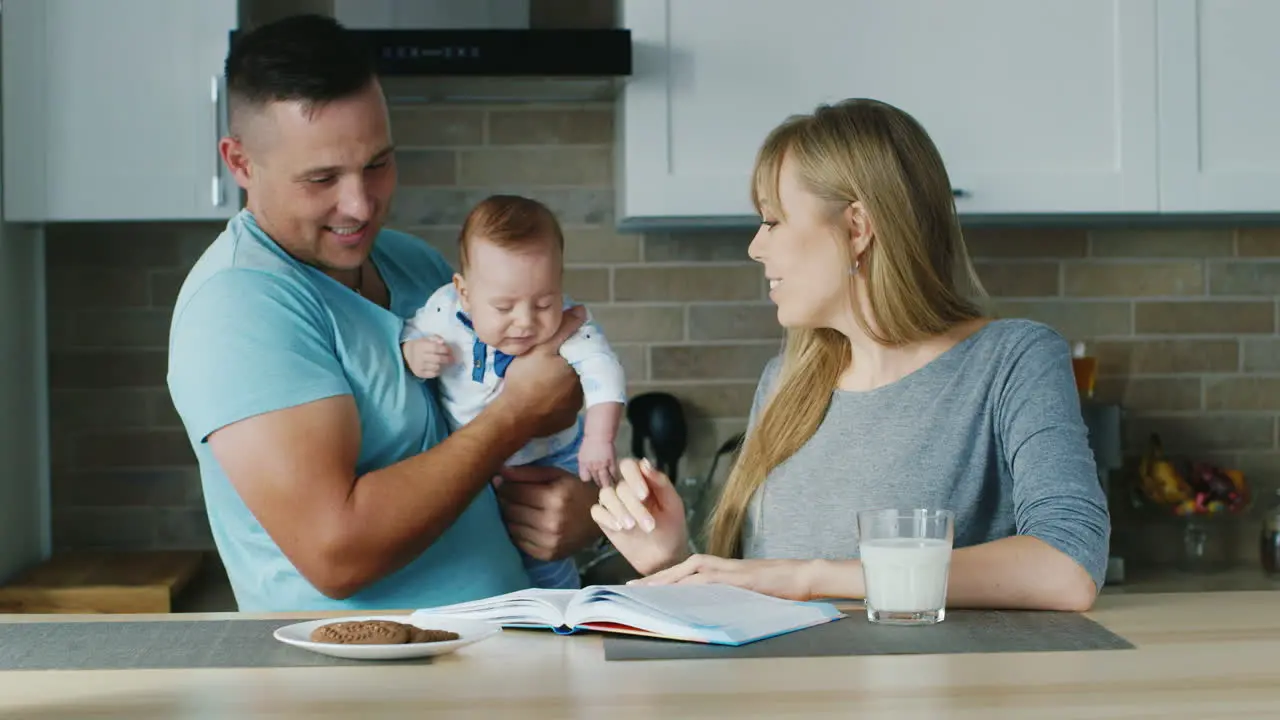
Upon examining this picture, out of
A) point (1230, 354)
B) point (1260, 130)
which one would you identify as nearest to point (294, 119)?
point (1260, 130)

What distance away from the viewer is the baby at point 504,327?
6.39ft

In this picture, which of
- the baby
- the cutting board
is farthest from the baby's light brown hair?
the cutting board

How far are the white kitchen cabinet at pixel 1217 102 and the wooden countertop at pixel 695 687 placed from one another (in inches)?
65.0

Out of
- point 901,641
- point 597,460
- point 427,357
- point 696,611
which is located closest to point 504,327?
point 427,357

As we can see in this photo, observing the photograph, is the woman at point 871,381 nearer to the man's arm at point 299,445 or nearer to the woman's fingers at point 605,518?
the woman's fingers at point 605,518

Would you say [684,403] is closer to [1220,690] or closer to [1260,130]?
[1260,130]

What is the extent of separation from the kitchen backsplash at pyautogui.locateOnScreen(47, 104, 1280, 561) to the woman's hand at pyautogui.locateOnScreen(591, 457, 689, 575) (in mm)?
1372

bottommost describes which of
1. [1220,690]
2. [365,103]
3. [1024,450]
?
[1220,690]

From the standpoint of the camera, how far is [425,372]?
1.90m

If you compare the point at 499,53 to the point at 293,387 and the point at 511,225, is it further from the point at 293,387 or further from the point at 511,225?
the point at 293,387

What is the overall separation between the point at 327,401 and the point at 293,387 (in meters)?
0.04

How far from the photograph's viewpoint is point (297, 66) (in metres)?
1.81

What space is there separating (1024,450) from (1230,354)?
5.80 feet

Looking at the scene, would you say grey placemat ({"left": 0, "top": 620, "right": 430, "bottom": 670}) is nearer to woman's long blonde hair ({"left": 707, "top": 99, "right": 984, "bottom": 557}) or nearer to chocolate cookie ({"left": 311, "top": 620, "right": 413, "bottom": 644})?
chocolate cookie ({"left": 311, "top": 620, "right": 413, "bottom": 644})
